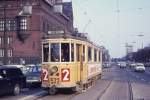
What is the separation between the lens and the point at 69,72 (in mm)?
22750

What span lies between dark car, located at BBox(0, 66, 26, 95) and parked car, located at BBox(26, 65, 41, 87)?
3745mm

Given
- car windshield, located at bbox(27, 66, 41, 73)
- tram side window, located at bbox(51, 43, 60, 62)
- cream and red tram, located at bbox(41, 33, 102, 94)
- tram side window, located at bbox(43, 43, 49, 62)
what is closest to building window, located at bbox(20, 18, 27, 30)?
Answer: car windshield, located at bbox(27, 66, 41, 73)

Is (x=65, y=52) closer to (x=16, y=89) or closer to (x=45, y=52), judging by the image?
(x=45, y=52)

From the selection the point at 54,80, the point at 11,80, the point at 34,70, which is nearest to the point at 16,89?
the point at 11,80

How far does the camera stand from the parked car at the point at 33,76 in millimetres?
Answer: 29094

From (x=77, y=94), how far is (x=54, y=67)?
2132 millimetres

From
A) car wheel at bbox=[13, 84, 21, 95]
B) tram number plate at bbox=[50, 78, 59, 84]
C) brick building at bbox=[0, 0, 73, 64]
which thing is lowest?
car wheel at bbox=[13, 84, 21, 95]

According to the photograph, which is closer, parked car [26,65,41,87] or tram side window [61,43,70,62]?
tram side window [61,43,70,62]

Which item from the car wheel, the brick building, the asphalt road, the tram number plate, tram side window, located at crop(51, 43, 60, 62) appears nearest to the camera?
the asphalt road

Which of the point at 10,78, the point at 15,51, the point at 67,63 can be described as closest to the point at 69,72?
the point at 67,63

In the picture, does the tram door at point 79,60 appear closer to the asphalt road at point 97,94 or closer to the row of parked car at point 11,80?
the asphalt road at point 97,94

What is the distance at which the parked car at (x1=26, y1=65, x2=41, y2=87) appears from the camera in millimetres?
29094

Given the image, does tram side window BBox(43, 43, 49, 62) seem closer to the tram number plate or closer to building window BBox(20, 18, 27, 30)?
the tram number plate

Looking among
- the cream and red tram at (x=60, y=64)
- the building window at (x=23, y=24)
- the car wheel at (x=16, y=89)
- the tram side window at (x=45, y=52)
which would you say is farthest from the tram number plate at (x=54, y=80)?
the building window at (x=23, y=24)
